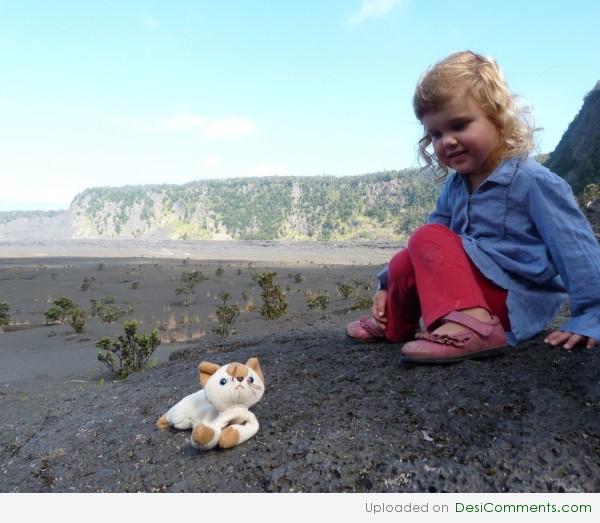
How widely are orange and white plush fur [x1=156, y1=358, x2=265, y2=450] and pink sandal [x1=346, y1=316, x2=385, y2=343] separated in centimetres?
120

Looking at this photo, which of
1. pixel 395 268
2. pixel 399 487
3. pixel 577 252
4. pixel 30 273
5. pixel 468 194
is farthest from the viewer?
pixel 30 273

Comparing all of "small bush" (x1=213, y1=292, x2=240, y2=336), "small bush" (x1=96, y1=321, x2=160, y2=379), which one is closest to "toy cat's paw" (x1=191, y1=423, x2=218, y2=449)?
"small bush" (x1=96, y1=321, x2=160, y2=379)

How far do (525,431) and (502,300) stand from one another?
0.85 metres

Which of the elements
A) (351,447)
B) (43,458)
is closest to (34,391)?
(43,458)

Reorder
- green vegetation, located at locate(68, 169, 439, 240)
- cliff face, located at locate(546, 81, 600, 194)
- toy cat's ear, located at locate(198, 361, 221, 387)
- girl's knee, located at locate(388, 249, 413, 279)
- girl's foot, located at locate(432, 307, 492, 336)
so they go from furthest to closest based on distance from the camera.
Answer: green vegetation, located at locate(68, 169, 439, 240)
cliff face, located at locate(546, 81, 600, 194)
girl's knee, located at locate(388, 249, 413, 279)
girl's foot, located at locate(432, 307, 492, 336)
toy cat's ear, located at locate(198, 361, 221, 387)

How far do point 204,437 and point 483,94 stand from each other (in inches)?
74.5

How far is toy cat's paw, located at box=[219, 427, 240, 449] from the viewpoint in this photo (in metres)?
2.03

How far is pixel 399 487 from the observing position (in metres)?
1.67

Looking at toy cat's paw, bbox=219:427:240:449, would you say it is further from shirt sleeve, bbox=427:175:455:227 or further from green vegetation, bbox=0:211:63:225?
green vegetation, bbox=0:211:63:225

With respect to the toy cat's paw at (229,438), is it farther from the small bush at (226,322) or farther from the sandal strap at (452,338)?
the small bush at (226,322)

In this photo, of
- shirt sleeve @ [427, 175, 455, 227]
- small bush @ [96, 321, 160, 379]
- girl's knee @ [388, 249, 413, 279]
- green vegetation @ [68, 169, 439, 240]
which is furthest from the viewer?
green vegetation @ [68, 169, 439, 240]

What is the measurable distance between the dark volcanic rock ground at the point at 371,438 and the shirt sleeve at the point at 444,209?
0.79 meters
